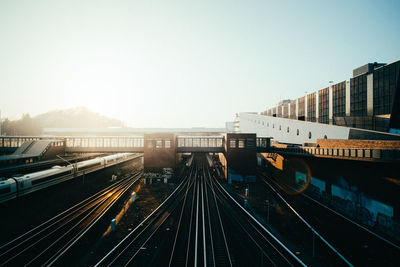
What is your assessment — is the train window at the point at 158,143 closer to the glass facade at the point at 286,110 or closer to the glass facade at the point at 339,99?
the glass facade at the point at 339,99

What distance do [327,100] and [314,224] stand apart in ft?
123

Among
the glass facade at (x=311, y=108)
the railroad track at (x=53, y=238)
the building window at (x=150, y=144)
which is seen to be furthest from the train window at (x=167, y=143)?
the glass facade at (x=311, y=108)

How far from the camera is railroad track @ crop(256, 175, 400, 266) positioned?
14.5 m

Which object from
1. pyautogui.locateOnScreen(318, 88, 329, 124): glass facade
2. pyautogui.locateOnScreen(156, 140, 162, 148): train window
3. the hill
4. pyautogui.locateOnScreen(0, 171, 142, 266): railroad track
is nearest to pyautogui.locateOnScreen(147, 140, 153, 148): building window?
pyautogui.locateOnScreen(156, 140, 162, 148): train window

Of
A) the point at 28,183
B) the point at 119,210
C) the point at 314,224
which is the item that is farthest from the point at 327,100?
the point at 28,183

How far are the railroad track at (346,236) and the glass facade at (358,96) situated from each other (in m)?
23.8

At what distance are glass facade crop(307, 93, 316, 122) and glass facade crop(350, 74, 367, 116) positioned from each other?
38.8 feet

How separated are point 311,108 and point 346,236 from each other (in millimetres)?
42294

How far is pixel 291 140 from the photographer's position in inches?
1743

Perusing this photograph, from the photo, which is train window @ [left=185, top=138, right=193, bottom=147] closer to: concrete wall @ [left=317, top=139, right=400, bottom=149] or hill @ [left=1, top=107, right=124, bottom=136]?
concrete wall @ [left=317, top=139, right=400, bottom=149]

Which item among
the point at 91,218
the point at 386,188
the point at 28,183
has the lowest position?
the point at 91,218

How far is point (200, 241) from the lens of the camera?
16641 millimetres

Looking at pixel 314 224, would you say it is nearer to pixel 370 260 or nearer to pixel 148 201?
pixel 370 260

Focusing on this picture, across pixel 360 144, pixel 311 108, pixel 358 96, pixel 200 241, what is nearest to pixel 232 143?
pixel 360 144
